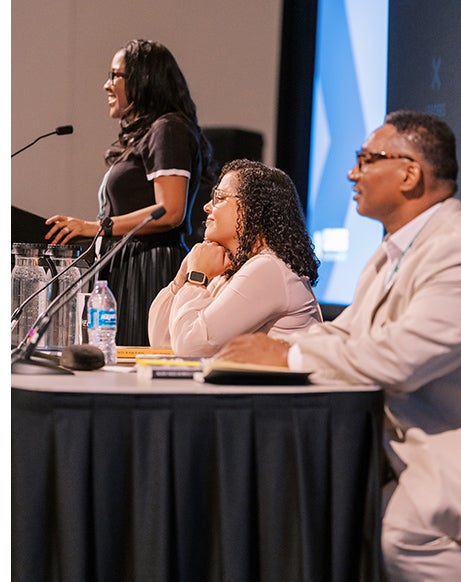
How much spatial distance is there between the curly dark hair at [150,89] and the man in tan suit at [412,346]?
1882 millimetres

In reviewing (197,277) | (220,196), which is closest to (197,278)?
(197,277)

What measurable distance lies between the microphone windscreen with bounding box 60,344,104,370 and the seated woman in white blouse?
1.31 feet

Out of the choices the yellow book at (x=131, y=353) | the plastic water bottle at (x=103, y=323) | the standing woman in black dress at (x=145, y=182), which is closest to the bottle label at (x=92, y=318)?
the plastic water bottle at (x=103, y=323)

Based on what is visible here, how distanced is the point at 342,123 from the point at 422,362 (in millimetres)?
3164

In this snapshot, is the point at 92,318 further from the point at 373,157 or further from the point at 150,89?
the point at 150,89

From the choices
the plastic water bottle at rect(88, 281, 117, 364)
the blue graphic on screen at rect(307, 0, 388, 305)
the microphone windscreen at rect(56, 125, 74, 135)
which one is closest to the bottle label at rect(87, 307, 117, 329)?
the plastic water bottle at rect(88, 281, 117, 364)

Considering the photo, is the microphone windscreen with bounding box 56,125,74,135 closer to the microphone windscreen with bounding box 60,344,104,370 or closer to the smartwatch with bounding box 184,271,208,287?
the smartwatch with bounding box 184,271,208,287

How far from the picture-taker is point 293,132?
5.18m

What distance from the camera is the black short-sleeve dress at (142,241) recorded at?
3732mm

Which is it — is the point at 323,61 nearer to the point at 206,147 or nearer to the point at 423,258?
the point at 206,147

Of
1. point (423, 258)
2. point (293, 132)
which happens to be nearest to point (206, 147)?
point (293, 132)

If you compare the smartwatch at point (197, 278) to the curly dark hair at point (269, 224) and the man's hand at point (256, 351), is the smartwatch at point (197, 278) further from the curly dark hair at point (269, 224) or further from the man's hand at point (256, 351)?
the man's hand at point (256, 351)

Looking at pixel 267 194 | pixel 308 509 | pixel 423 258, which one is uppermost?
pixel 267 194

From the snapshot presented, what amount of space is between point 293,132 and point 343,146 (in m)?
0.48
